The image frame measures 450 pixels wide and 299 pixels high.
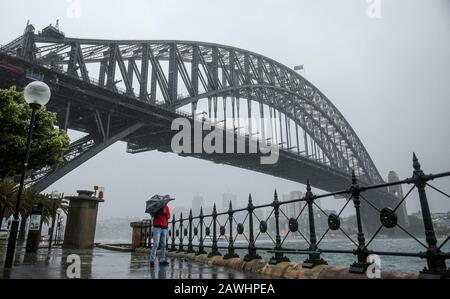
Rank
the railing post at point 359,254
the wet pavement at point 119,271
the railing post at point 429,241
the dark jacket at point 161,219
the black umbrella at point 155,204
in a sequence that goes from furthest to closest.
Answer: the dark jacket at point 161,219 < the black umbrella at point 155,204 < the wet pavement at point 119,271 < the railing post at point 359,254 < the railing post at point 429,241

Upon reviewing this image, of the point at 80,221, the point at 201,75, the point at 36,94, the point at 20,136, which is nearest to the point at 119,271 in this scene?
the point at 36,94

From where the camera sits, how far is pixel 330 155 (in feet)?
249

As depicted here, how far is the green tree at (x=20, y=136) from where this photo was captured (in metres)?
11.7

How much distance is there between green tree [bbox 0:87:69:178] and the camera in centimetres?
1174

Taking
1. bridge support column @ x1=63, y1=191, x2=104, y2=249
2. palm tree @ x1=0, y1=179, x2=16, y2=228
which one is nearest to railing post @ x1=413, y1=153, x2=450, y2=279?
bridge support column @ x1=63, y1=191, x2=104, y2=249

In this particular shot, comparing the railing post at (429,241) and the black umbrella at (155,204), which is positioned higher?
the black umbrella at (155,204)

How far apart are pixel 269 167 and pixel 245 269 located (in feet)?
164

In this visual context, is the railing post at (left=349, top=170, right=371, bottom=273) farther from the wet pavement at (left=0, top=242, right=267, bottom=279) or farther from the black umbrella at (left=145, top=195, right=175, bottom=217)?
the black umbrella at (left=145, top=195, right=175, bottom=217)

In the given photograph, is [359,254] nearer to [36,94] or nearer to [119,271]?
[119,271]

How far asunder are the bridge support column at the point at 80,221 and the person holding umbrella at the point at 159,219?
353 inches

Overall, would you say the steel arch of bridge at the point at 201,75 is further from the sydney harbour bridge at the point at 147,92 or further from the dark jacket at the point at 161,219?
the dark jacket at the point at 161,219

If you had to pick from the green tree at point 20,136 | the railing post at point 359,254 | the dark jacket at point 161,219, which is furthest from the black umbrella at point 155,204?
the green tree at point 20,136

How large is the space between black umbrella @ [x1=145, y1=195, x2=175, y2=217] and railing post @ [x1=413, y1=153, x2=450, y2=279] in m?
4.84

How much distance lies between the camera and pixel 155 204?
693 centimetres
